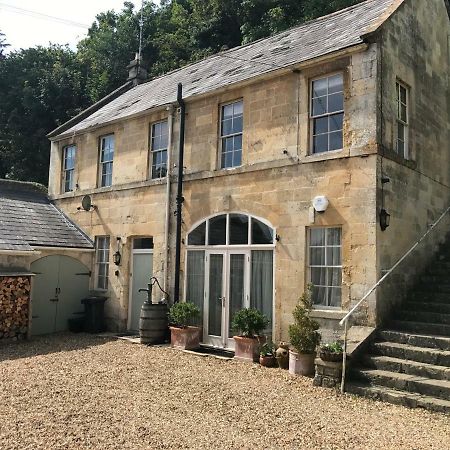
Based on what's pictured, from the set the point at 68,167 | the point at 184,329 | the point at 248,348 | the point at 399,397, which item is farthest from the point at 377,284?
the point at 68,167

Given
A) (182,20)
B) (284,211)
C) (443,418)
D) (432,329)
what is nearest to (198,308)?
(284,211)

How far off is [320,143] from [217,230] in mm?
3372

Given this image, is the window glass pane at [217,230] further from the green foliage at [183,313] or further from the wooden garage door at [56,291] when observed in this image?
the wooden garage door at [56,291]

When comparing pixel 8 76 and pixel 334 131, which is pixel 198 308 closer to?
pixel 334 131

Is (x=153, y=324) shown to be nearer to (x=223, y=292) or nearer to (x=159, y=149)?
(x=223, y=292)

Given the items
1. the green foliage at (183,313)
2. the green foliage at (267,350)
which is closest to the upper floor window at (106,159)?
the green foliage at (183,313)

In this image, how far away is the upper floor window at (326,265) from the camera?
31.7 ft

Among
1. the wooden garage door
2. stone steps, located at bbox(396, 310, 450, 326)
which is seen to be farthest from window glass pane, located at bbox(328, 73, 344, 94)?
the wooden garage door

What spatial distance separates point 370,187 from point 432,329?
2.91 m

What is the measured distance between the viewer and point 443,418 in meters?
6.42

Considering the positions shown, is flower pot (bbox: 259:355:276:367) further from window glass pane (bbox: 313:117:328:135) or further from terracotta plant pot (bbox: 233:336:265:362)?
window glass pane (bbox: 313:117:328:135)

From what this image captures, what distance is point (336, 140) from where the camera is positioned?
10.1m

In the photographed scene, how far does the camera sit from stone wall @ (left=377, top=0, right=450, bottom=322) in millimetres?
9617

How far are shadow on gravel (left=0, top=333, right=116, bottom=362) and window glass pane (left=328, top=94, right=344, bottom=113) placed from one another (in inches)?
319
